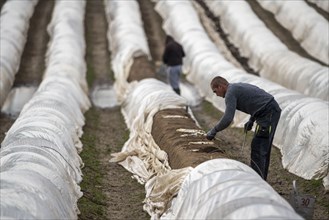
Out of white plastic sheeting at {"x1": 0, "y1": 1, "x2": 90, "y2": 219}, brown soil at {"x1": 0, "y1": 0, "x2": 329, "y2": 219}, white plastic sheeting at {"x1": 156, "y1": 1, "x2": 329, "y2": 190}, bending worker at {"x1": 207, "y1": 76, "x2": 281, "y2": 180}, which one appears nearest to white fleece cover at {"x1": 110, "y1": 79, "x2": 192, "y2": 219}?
brown soil at {"x1": 0, "y1": 0, "x2": 329, "y2": 219}

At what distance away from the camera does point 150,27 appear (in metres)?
31.2

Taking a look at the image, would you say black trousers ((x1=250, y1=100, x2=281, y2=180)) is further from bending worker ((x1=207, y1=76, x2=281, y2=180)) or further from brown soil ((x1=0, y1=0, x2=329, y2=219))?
brown soil ((x1=0, y1=0, x2=329, y2=219))

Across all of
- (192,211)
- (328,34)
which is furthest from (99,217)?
(328,34)

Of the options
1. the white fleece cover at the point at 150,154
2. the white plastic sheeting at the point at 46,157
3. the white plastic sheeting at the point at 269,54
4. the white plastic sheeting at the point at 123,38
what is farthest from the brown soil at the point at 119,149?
the white plastic sheeting at the point at 269,54

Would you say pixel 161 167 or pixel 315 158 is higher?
pixel 315 158

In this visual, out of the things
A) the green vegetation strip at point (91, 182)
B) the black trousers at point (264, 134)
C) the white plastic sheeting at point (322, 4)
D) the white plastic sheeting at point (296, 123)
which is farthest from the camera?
the white plastic sheeting at point (322, 4)

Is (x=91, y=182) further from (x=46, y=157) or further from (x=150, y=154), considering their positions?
(x=46, y=157)

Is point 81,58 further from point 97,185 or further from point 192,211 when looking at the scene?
point 192,211

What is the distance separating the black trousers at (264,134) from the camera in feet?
27.6

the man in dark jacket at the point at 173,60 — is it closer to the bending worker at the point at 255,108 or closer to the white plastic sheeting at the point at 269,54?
the white plastic sheeting at the point at 269,54

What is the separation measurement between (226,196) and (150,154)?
551cm

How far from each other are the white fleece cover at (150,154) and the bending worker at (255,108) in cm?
116

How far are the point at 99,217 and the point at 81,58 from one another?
15348mm

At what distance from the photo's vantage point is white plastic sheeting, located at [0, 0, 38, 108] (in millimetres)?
20234
